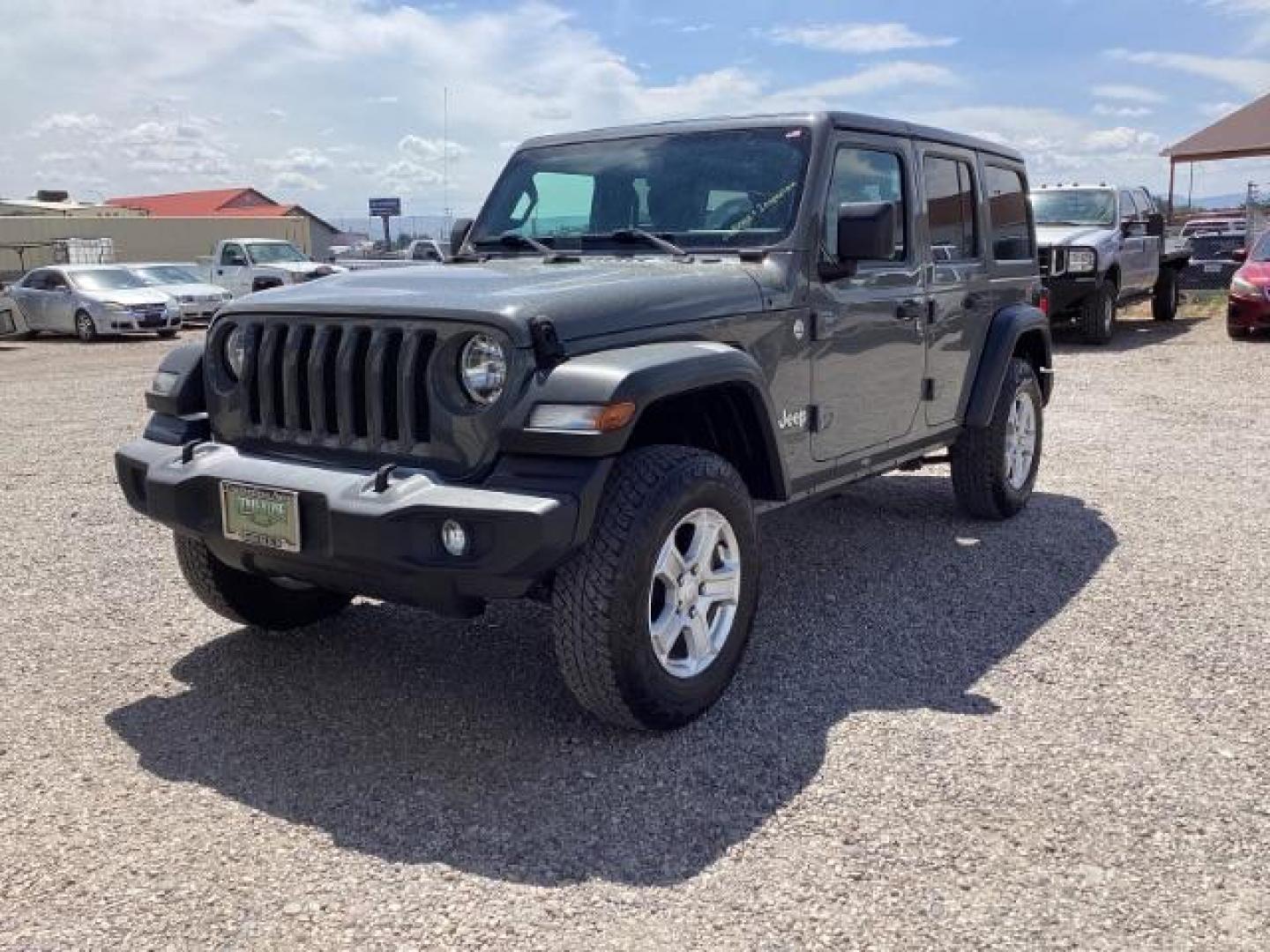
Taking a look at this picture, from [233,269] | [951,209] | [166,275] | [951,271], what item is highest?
[233,269]

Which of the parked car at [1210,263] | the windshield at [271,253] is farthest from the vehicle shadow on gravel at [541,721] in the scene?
the windshield at [271,253]

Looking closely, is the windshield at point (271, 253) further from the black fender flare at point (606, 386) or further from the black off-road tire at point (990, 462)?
the black fender flare at point (606, 386)

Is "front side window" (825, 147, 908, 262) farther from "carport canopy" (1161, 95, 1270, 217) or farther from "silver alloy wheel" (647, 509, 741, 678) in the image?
"carport canopy" (1161, 95, 1270, 217)

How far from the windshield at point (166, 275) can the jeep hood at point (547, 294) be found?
19.0 metres

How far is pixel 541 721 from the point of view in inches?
143

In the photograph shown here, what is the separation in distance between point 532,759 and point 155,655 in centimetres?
171

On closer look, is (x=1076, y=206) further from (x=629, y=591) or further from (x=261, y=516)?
(x=261, y=516)

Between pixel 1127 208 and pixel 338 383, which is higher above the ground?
pixel 1127 208

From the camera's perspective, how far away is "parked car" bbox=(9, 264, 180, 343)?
19484mm

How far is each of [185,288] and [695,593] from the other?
65.4ft

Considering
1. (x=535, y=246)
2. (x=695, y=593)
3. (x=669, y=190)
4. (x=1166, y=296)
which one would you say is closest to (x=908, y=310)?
(x=669, y=190)

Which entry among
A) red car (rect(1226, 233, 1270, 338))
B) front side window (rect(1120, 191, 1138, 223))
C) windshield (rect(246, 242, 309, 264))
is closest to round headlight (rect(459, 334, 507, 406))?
front side window (rect(1120, 191, 1138, 223))

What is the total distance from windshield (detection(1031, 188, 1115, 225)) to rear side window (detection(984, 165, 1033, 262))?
939 cm

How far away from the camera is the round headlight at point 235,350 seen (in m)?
3.73
